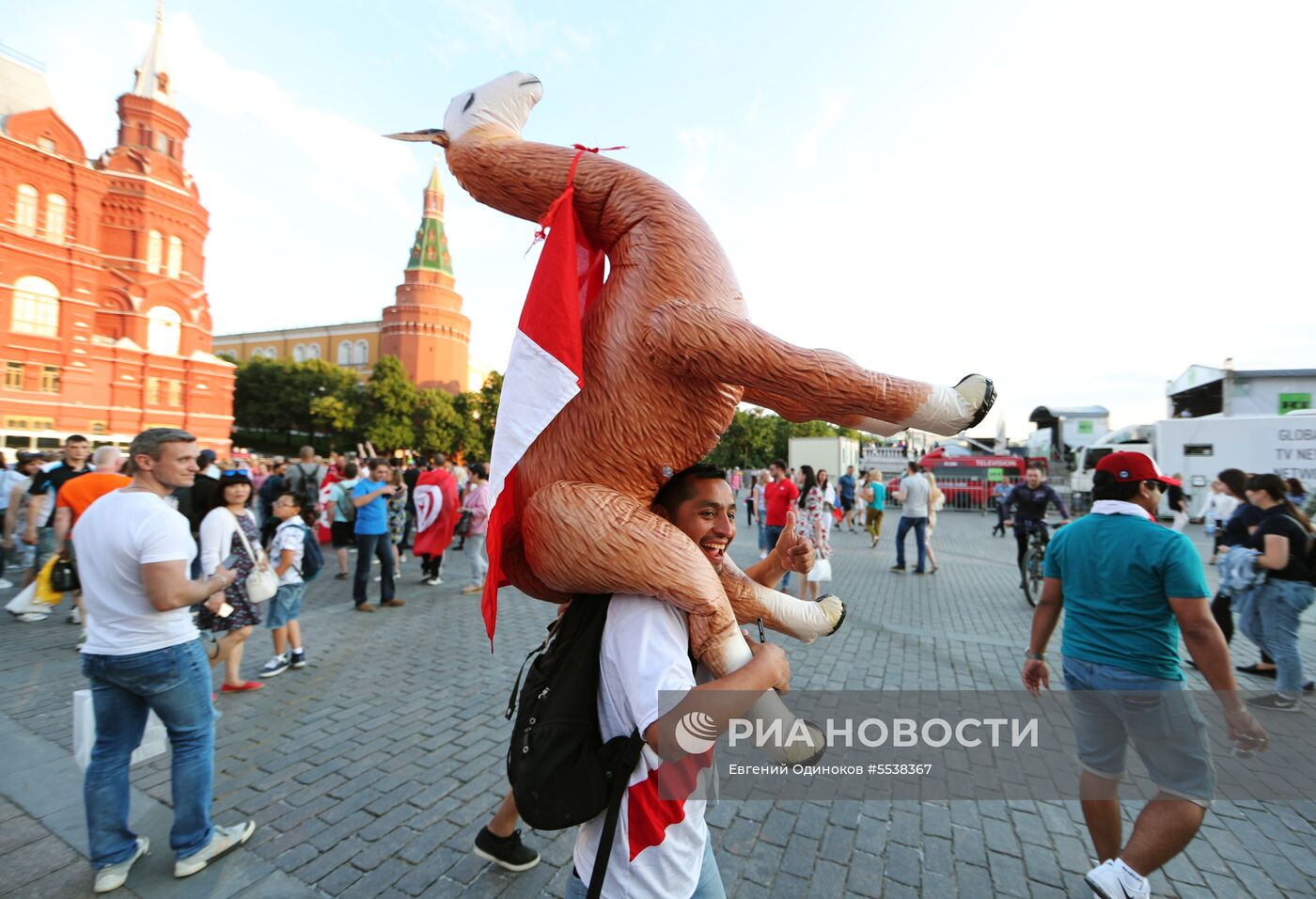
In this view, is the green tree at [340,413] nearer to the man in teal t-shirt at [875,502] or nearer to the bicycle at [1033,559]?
the man in teal t-shirt at [875,502]

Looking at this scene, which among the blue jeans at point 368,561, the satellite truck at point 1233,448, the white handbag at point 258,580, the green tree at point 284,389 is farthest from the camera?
the green tree at point 284,389

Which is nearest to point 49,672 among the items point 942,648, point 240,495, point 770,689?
point 240,495

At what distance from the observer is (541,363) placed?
126cm

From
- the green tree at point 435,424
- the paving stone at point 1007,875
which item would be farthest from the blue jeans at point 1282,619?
the green tree at point 435,424

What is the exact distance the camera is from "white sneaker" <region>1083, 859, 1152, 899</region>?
2188mm

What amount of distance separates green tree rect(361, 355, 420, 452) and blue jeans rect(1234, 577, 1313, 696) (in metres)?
42.4

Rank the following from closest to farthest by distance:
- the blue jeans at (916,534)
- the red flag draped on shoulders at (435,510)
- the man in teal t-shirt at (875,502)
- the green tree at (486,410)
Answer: the red flag draped on shoulders at (435,510)
the blue jeans at (916,534)
the man in teal t-shirt at (875,502)
the green tree at (486,410)

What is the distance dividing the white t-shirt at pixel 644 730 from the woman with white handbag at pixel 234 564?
3.59m

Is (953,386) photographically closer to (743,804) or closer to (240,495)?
(743,804)

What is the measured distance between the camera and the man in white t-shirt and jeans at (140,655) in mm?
2389

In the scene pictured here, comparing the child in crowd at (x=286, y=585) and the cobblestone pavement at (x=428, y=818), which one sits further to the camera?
the child in crowd at (x=286, y=585)

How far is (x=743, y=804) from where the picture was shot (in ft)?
10.3

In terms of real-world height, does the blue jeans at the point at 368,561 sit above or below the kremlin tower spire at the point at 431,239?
below

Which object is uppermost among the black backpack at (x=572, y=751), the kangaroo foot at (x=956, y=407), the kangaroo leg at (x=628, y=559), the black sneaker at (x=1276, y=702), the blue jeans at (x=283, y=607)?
the kangaroo foot at (x=956, y=407)
